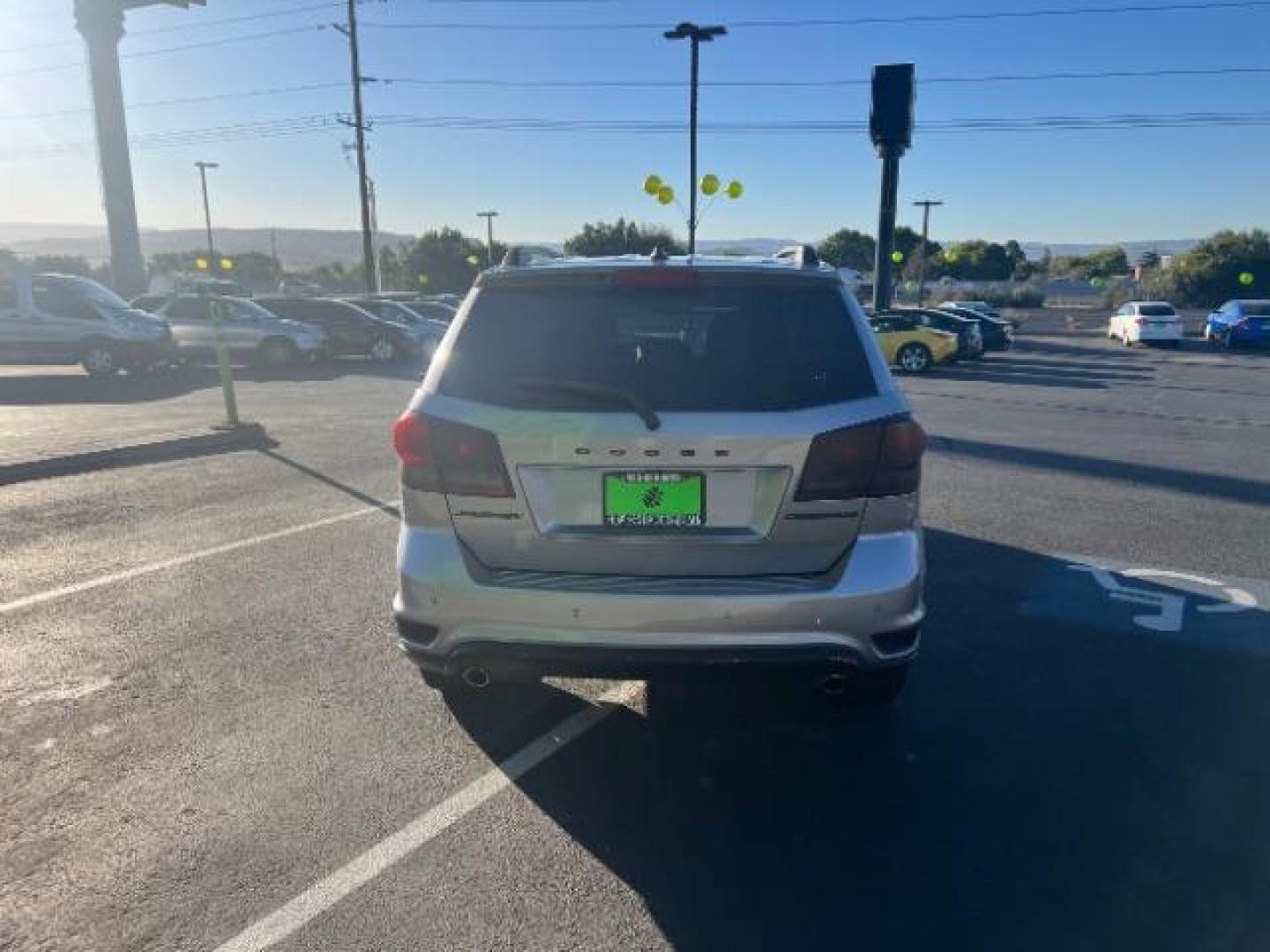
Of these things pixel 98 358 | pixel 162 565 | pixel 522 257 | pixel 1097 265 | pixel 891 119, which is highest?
pixel 891 119

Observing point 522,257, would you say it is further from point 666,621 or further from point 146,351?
point 146,351

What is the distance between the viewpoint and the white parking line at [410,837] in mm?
2498

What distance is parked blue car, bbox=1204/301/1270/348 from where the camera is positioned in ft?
95.4

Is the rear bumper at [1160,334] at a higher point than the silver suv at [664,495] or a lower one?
lower

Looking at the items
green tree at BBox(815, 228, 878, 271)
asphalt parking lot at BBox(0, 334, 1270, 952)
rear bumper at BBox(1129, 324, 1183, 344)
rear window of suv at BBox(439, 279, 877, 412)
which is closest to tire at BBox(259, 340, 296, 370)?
asphalt parking lot at BBox(0, 334, 1270, 952)

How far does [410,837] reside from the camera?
2910mm

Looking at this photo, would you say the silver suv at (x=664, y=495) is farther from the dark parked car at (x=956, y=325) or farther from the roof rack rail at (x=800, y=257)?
the dark parked car at (x=956, y=325)

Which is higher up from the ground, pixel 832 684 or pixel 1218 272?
pixel 1218 272

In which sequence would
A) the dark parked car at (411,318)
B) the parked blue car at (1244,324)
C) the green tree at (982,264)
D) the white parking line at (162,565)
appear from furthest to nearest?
the green tree at (982,264), the parked blue car at (1244,324), the dark parked car at (411,318), the white parking line at (162,565)

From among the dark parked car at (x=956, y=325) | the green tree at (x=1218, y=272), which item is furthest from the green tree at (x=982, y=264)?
the dark parked car at (x=956, y=325)

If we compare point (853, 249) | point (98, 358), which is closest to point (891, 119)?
point (98, 358)

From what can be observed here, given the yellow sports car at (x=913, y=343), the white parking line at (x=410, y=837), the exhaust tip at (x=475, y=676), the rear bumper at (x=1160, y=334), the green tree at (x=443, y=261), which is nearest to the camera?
the white parking line at (x=410, y=837)

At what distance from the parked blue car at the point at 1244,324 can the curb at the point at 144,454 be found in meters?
31.1

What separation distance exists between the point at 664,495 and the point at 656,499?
0.03 metres
